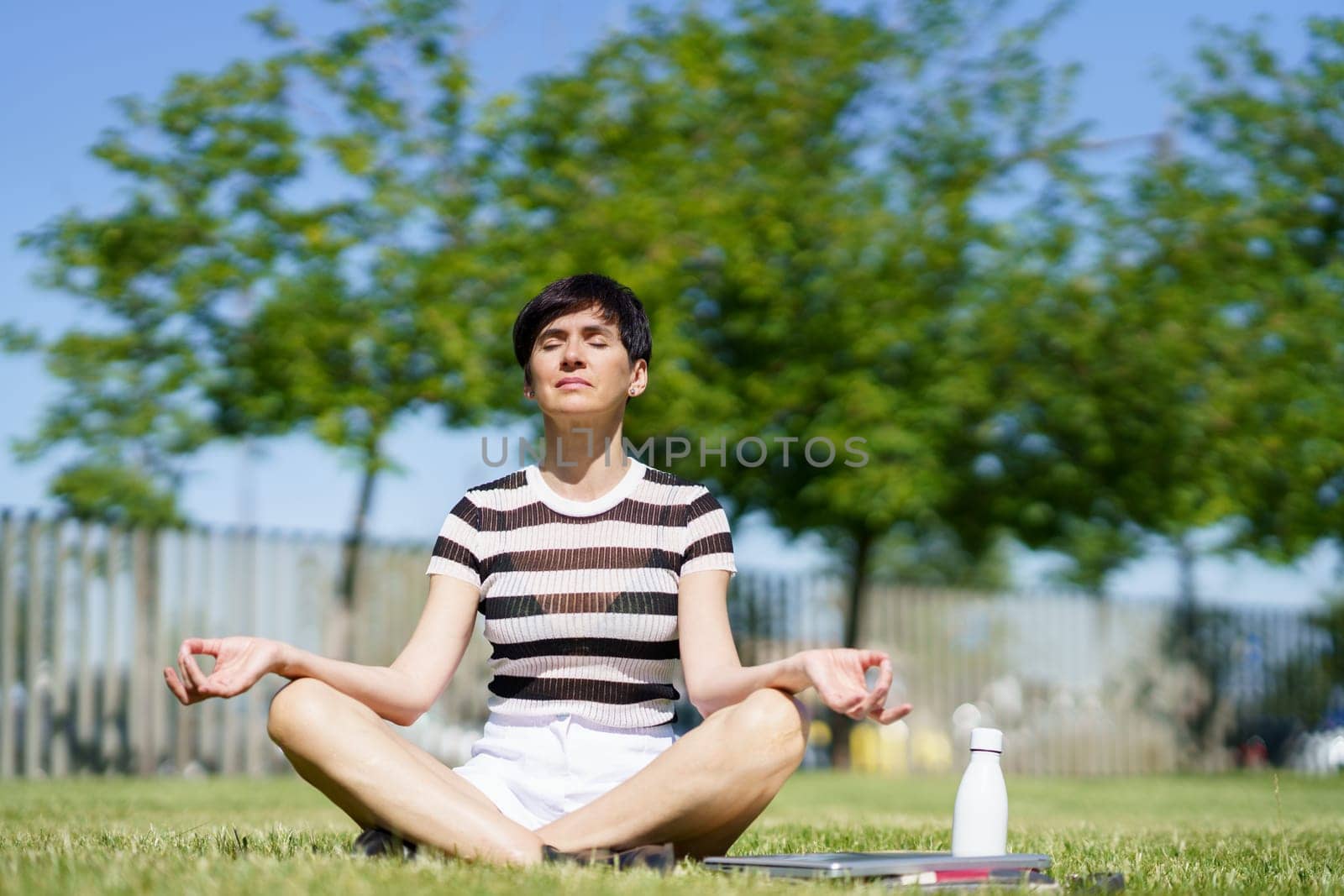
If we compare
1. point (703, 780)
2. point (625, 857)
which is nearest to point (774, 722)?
point (703, 780)

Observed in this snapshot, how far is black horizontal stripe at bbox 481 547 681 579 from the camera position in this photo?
3.68 m

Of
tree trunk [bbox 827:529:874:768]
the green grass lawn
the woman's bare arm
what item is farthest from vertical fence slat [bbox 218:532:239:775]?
the woman's bare arm

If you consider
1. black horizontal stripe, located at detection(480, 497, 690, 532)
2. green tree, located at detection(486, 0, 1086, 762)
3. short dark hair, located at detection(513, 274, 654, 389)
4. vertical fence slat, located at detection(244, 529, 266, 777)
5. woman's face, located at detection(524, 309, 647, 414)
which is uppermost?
green tree, located at detection(486, 0, 1086, 762)

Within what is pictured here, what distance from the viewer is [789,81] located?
49.7 ft

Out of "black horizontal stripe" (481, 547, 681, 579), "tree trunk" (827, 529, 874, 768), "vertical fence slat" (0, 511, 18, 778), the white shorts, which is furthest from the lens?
"tree trunk" (827, 529, 874, 768)

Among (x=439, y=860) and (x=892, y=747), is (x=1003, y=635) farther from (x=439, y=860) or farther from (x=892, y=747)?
(x=439, y=860)

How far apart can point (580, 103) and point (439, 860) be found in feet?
37.5

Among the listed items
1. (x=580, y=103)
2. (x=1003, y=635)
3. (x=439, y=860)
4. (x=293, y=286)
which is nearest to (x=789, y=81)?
(x=580, y=103)

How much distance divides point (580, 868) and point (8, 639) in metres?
10.0

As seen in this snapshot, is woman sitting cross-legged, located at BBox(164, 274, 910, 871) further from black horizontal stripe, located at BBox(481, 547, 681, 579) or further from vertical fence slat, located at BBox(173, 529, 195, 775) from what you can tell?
vertical fence slat, located at BBox(173, 529, 195, 775)

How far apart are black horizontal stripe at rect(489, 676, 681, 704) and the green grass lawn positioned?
49cm

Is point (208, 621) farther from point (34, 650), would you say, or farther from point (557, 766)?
point (557, 766)

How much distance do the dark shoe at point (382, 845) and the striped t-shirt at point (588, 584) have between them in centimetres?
41

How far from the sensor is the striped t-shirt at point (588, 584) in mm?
3617
